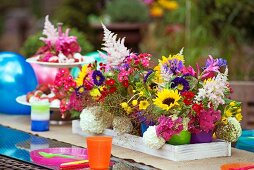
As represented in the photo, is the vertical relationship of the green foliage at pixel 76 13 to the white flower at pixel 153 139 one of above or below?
above

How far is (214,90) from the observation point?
10.8ft

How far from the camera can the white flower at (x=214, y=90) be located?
328 cm

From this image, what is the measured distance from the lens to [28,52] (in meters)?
5.89

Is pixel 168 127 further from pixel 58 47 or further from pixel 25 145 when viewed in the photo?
pixel 58 47

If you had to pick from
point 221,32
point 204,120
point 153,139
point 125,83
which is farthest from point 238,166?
point 221,32

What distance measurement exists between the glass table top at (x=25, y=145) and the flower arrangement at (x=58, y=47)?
1.39 feet

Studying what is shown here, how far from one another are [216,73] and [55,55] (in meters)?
1.07

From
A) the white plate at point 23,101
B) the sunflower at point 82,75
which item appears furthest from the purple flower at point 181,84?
the white plate at point 23,101

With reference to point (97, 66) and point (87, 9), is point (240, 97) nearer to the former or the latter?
point (97, 66)

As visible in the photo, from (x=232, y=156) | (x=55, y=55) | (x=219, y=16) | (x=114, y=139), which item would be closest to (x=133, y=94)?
(x=114, y=139)

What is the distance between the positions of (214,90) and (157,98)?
0.21 meters

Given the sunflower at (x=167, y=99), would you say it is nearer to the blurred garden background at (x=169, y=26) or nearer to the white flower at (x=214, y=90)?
the white flower at (x=214, y=90)

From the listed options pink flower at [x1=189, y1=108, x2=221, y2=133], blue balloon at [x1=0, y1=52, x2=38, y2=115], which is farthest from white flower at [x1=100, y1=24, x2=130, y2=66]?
blue balloon at [x1=0, y1=52, x2=38, y2=115]

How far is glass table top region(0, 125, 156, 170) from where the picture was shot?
3230mm
